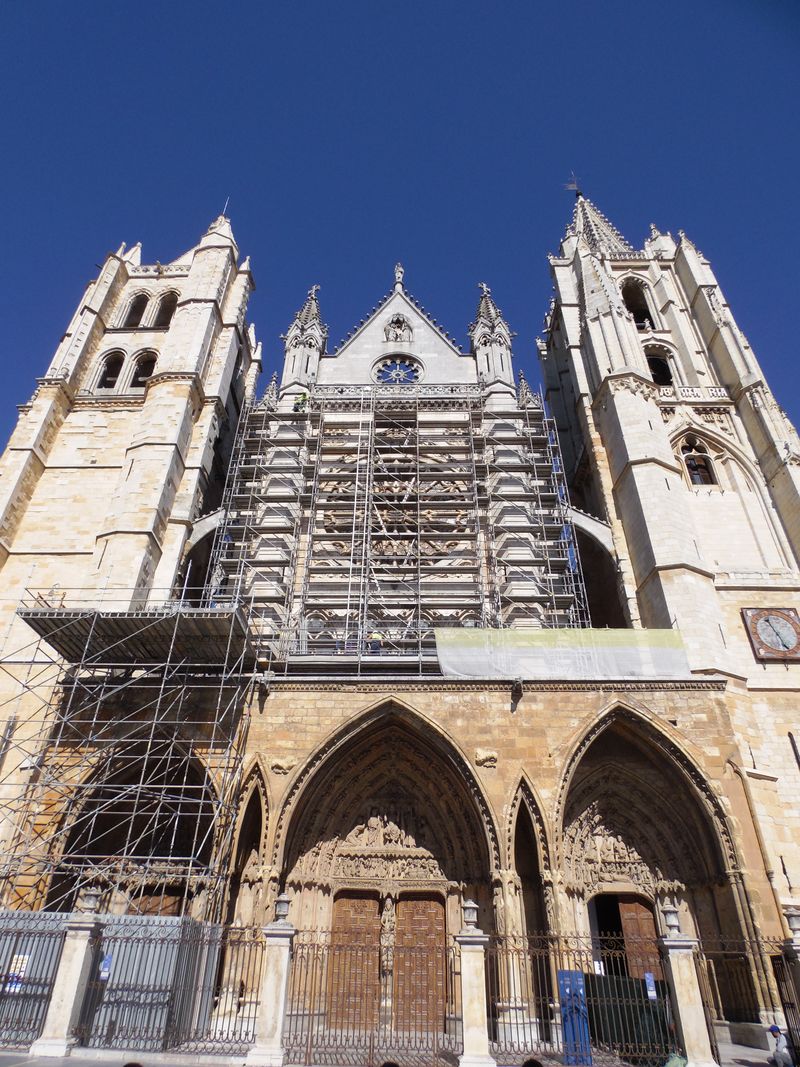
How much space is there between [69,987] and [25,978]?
1024 millimetres

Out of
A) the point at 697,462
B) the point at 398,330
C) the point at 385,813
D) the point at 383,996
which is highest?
the point at 398,330

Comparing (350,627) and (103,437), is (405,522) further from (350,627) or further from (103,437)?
(103,437)

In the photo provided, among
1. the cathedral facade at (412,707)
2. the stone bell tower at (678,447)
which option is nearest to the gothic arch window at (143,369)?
the cathedral facade at (412,707)

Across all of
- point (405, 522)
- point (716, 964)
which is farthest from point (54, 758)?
point (716, 964)

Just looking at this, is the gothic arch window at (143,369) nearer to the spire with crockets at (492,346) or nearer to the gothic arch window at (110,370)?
the gothic arch window at (110,370)

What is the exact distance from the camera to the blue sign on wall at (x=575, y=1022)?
7797 millimetres

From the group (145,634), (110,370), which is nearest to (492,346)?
(110,370)

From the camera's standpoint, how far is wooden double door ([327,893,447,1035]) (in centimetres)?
1032

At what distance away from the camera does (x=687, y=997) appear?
24.6 ft

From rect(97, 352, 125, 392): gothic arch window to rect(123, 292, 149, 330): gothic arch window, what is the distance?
6.93ft

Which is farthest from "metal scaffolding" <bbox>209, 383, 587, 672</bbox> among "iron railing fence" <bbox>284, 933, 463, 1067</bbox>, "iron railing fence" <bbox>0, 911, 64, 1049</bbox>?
"iron railing fence" <bbox>0, 911, 64, 1049</bbox>

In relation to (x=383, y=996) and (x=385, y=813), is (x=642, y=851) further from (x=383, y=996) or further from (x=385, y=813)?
(x=383, y=996)

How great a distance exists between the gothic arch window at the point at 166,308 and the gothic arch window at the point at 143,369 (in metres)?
2.08

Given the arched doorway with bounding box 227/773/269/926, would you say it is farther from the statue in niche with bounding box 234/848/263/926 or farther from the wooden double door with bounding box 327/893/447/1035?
the wooden double door with bounding box 327/893/447/1035
